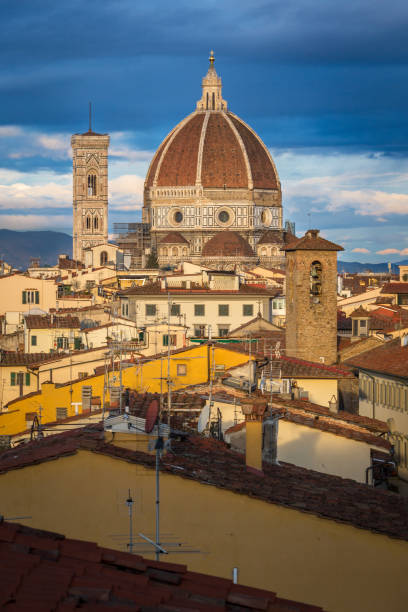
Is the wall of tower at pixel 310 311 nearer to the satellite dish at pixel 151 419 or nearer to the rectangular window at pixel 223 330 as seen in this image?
the rectangular window at pixel 223 330

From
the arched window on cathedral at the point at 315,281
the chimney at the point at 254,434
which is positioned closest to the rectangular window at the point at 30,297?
the arched window on cathedral at the point at 315,281

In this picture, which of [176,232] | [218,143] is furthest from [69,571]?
[218,143]

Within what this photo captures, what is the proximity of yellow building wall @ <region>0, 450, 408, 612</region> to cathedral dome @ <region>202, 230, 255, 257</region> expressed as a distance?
9007 cm

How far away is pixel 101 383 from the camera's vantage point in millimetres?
18844

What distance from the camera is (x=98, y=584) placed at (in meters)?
5.20

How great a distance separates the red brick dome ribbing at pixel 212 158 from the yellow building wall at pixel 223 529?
10660 cm

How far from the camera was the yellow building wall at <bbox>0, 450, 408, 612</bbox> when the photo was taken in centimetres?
723

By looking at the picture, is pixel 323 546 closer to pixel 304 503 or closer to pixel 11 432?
pixel 304 503

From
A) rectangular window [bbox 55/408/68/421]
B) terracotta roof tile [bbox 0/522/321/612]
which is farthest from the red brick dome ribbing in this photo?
terracotta roof tile [bbox 0/522/321/612]

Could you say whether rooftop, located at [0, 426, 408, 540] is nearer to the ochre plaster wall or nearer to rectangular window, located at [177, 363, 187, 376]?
the ochre plaster wall

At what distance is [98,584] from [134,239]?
10769 centimetres

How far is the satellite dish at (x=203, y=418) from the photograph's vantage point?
12648 mm

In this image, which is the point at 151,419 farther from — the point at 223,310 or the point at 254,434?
the point at 223,310

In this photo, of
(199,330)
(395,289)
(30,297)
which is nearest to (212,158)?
(395,289)
